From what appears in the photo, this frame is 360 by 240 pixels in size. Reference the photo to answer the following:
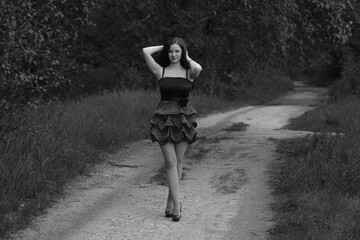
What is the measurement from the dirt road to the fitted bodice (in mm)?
1477

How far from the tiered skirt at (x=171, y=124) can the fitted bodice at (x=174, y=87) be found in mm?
74

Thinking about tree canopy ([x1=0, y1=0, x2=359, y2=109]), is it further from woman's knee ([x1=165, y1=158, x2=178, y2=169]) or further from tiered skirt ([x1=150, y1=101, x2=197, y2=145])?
woman's knee ([x1=165, y1=158, x2=178, y2=169])

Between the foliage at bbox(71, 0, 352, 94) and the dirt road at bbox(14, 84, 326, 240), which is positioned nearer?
the dirt road at bbox(14, 84, 326, 240)

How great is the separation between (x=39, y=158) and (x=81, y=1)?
244 centimetres

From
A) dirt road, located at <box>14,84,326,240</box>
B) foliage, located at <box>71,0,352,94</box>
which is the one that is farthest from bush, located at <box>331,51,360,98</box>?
dirt road, located at <box>14,84,326,240</box>

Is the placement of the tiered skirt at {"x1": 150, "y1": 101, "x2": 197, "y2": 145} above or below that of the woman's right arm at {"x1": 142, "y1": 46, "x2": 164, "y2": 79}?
below

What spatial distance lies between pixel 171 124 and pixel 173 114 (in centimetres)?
12

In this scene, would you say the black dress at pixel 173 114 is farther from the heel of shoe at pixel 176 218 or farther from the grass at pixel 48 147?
the grass at pixel 48 147

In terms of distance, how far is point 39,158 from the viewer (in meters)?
6.59

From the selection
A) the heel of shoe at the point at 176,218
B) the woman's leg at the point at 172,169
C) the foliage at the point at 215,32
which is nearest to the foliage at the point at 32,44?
the woman's leg at the point at 172,169

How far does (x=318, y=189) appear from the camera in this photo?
20.2ft

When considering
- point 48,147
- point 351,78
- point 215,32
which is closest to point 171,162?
point 48,147

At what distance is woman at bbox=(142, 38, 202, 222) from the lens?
17.1 ft

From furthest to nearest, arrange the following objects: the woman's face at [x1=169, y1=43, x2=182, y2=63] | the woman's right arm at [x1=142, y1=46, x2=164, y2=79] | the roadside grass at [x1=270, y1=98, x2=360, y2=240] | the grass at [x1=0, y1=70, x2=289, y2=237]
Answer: the grass at [x1=0, y1=70, x2=289, y2=237], the woman's right arm at [x1=142, y1=46, x2=164, y2=79], the woman's face at [x1=169, y1=43, x2=182, y2=63], the roadside grass at [x1=270, y1=98, x2=360, y2=240]
